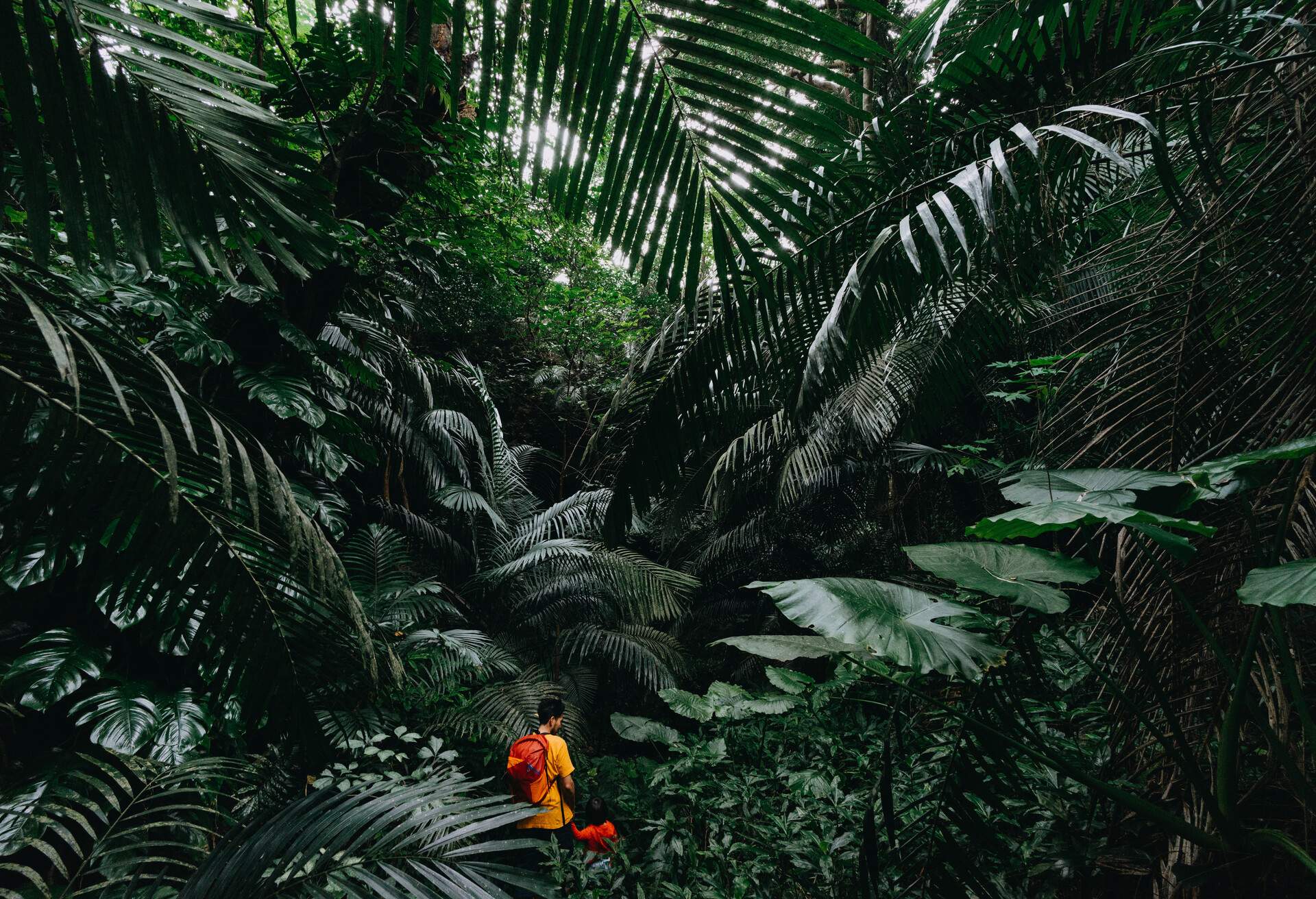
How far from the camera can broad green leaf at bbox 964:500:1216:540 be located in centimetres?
86

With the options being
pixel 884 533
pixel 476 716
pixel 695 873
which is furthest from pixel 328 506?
pixel 884 533

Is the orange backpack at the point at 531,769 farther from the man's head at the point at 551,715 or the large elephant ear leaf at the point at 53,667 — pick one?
the large elephant ear leaf at the point at 53,667

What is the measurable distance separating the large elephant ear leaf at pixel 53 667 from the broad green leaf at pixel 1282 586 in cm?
303

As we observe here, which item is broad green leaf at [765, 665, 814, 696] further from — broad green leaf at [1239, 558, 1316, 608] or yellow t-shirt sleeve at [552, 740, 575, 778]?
broad green leaf at [1239, 558, 1316, 608]

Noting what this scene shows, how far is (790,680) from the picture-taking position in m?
2.59

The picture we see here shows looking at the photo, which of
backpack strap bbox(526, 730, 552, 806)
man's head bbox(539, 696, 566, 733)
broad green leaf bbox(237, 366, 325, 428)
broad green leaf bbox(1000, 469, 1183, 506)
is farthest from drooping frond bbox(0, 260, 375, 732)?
man's head bbox(539, 696, 566, 733)

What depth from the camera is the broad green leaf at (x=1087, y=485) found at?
1.04 meters

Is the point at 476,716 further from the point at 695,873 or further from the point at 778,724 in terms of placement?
the point at 695,873

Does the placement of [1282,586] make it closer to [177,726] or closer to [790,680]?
[790,680]

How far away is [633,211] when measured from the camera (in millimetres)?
604

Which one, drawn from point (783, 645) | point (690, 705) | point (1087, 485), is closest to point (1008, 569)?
point (1087, 485)

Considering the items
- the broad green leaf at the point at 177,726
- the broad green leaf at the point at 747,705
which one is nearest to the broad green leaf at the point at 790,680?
the broad green leaf at the point at 747,705

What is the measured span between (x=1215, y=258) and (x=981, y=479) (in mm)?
2564

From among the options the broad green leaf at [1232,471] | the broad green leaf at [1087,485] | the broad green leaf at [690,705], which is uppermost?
the broad green leaf at [1232,471]
